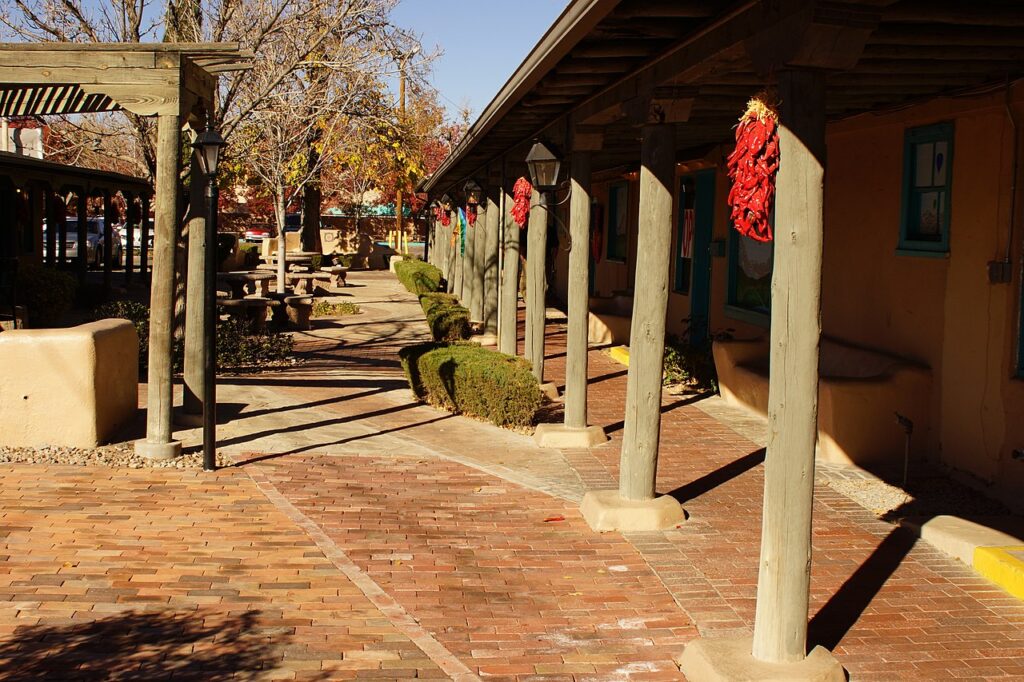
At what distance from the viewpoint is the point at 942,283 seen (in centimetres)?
830

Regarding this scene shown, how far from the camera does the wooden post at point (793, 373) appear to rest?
433 centimetres

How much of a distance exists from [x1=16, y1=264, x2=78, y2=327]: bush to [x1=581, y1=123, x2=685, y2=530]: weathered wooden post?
38.0 ft

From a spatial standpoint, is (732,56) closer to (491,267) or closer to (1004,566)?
(1004,566)

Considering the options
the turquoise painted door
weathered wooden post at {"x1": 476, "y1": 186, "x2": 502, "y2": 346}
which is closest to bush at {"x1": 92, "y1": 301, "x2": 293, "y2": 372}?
weathered wooden post at {"x1": 476, "y1": 186, "x2": 502, "y2": 346}

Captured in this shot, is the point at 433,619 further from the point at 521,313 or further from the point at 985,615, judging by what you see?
the point at 521,313

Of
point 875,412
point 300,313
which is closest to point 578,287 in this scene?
Answer: point 875,412

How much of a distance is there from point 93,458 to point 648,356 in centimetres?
471

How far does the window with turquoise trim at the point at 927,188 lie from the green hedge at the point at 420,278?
1691 centimetres

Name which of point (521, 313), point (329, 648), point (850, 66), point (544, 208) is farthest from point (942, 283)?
point (521, 313)

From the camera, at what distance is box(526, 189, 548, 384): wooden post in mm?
10570

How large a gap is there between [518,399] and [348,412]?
6.63 feet

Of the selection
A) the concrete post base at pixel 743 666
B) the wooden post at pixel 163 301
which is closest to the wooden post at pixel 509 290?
the wooden post at pixel 163 301

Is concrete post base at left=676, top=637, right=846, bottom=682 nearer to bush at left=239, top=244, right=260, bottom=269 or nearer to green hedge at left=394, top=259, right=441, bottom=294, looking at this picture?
green hedge at left=394, top=259, right=441, bottom=294

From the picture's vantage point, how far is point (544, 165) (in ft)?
29.3
